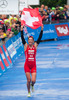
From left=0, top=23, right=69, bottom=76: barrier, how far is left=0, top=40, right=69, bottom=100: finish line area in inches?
15.2

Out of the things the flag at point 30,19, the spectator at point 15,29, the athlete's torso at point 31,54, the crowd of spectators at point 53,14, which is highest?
the flag at point 30,19

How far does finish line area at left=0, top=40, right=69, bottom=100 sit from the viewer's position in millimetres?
11641

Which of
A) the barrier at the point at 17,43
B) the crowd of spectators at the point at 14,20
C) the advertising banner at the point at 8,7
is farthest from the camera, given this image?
the crowd of spectators at the point at 14,20

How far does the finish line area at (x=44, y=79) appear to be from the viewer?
11.6 meters

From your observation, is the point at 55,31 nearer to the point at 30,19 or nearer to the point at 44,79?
the point at 44,79

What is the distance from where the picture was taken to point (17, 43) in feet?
65.8

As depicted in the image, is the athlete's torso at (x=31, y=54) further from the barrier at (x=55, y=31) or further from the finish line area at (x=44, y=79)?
the barrier at (x=55, y=31)

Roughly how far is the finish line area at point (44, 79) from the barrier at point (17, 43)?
1.26ft

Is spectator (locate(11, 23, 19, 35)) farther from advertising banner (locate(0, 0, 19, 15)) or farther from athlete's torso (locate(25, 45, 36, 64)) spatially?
athlete's torso (locate(25, 45, 36, 64))

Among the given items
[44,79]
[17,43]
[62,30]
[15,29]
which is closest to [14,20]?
[15,29]

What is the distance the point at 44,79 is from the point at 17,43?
6.09 metres

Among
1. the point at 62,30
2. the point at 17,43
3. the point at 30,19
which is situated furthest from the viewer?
the point at 62,30

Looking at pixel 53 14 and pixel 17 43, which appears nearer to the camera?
pixel 17 43

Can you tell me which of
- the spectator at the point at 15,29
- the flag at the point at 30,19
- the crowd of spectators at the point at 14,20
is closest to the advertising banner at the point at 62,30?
the crowd of spectators at the point at 14,20
